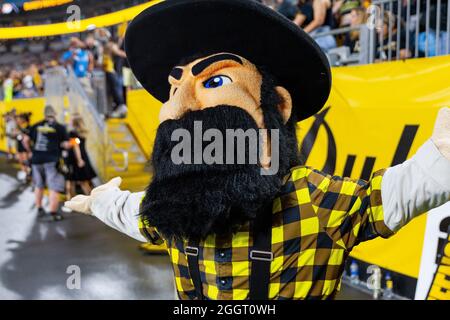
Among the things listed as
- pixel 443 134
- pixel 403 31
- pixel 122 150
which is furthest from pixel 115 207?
pixel 403 31

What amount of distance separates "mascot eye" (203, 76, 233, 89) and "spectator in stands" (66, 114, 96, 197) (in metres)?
1.30

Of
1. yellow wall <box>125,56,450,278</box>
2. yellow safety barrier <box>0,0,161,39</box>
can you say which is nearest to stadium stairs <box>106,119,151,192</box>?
yellow wall <box>125,56,450,278</box>

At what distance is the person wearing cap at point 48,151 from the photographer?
2.44 m

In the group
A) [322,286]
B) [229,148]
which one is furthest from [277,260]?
[229,148]

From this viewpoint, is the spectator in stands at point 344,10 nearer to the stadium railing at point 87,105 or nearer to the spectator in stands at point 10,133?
the stadium railing at point 87,105

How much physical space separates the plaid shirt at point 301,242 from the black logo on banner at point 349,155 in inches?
50.9

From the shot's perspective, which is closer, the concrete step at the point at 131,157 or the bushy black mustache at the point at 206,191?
the bushy black mustache at the point at 206,191

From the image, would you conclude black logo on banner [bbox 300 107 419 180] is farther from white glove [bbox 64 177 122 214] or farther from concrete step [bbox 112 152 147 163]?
white glove [bbox 64 177 122 214]

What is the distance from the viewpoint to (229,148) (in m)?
0.98

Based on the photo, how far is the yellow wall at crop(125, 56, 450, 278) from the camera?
7.29 feet

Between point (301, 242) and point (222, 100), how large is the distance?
0.34 meters

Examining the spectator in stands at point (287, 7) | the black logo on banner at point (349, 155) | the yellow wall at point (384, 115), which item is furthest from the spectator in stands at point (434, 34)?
the spectator in stands at point (287, 7)

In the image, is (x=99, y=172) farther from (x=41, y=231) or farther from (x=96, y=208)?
(x=96, y=208)

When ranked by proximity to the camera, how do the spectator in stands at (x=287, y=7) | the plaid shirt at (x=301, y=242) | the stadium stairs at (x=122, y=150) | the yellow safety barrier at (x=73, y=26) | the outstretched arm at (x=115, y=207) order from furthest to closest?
the spectator in stands at (x=287, y=7), the stadium stairs at (x=122, y=150), the yellow safety barrier at (x=73, y=26), the outstretched arm at (x=115, y=207), the plaid shirt at (x=301, y=242)
